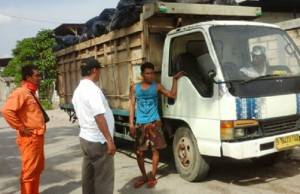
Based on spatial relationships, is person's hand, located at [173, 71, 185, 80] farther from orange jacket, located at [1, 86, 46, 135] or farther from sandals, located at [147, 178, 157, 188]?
orange jacket, located at [1, 86, 46, 135]

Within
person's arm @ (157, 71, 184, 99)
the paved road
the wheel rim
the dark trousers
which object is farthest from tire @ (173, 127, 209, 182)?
the dark trousers

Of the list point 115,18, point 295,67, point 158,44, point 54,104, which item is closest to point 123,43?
point 115,18

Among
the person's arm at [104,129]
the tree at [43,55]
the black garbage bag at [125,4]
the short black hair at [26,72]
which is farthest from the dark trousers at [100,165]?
the tree at [43,55]

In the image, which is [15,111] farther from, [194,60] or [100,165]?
[194,60]

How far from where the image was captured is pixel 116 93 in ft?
28.1

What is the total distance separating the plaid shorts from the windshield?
1329 mm

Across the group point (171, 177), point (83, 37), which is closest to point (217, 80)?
point (171, 177)

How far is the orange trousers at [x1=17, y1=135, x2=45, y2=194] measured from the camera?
19.4 ft

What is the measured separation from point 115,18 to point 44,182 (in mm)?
2954

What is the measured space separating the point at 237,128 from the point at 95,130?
1857mm

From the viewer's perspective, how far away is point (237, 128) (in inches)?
229

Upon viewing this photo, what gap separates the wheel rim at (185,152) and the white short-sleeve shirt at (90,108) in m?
1.92

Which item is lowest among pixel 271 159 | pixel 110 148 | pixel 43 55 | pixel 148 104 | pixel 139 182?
pixel 139 182

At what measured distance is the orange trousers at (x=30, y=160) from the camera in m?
5.92
